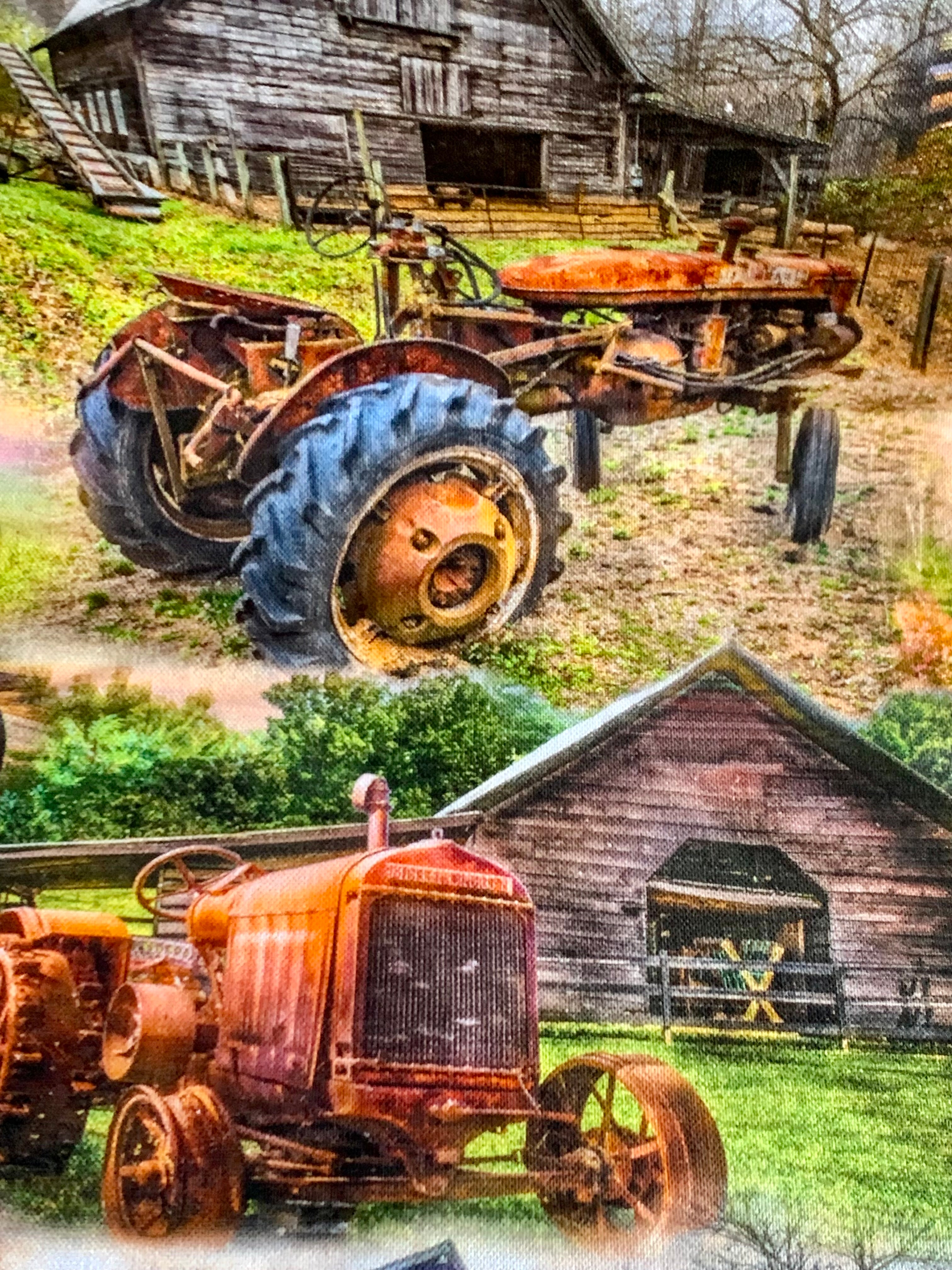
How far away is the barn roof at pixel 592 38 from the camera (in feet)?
6.29

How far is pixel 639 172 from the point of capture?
1976 millimetres

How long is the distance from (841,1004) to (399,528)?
126 centimetres

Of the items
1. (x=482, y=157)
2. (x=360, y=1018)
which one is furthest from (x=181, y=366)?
(x=360, y=1018)

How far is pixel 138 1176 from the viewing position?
1.68 m

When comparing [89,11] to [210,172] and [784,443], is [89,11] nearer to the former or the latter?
[210,172]

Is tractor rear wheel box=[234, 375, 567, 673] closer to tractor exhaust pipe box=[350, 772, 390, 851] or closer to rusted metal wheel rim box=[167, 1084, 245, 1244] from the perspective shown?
tractor exhaust pipe box=[350, 772, 390, 851]

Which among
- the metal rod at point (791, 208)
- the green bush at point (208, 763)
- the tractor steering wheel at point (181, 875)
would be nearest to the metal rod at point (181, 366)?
the green bush at point (208, 763)

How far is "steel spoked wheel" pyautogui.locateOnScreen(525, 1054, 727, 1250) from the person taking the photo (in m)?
1.72

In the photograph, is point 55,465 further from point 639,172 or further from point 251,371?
point 639,172

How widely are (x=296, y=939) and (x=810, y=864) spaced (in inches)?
40.1

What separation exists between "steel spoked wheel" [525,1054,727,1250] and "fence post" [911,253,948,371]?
1.54m

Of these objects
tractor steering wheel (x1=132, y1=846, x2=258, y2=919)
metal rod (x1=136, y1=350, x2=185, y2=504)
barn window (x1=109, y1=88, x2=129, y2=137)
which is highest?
barn window (x1=109, y1=88, x2=129, y2=137)

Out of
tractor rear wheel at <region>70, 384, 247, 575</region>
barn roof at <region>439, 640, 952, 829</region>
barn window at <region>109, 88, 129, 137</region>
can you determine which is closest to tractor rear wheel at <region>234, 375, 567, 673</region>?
tractor rear wheel at <region>70, 384, 247, 575</region>

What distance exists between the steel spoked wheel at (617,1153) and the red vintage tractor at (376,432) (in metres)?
0.81
